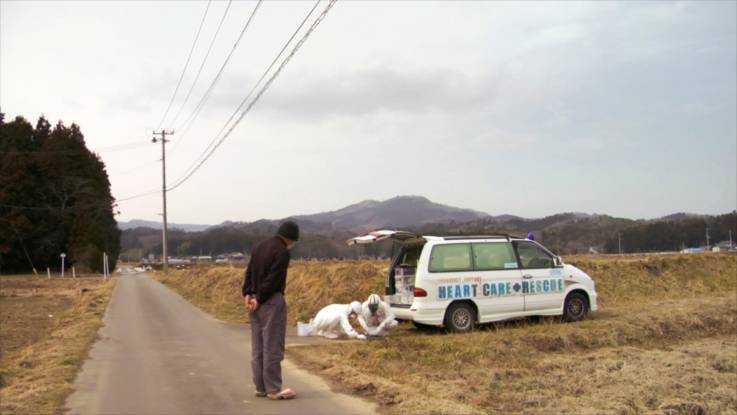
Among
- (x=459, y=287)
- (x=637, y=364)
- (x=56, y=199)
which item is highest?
(x=56, y=199)

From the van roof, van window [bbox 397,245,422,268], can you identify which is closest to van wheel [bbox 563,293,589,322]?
the van roof

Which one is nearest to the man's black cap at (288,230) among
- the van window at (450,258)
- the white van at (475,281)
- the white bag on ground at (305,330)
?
the white van at (475,281)

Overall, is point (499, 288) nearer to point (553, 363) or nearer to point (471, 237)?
point (471, 237)

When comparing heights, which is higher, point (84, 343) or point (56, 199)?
point (56, 199)

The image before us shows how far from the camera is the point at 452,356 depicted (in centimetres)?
943

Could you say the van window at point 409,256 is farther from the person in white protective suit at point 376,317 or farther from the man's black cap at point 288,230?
the man's black cap at point 288,230

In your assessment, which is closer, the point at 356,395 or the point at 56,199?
the point at 356,395

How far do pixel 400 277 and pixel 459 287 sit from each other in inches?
50.5

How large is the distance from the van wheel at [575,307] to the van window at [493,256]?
160 cm

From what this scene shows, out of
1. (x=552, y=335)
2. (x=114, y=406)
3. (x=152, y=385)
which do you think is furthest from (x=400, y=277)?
(x=114, y=406)

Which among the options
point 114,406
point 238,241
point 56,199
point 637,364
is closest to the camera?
point 114,406

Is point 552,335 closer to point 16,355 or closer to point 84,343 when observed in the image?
point 84,343

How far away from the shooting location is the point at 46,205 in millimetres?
63875

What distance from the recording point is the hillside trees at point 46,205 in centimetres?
6088
